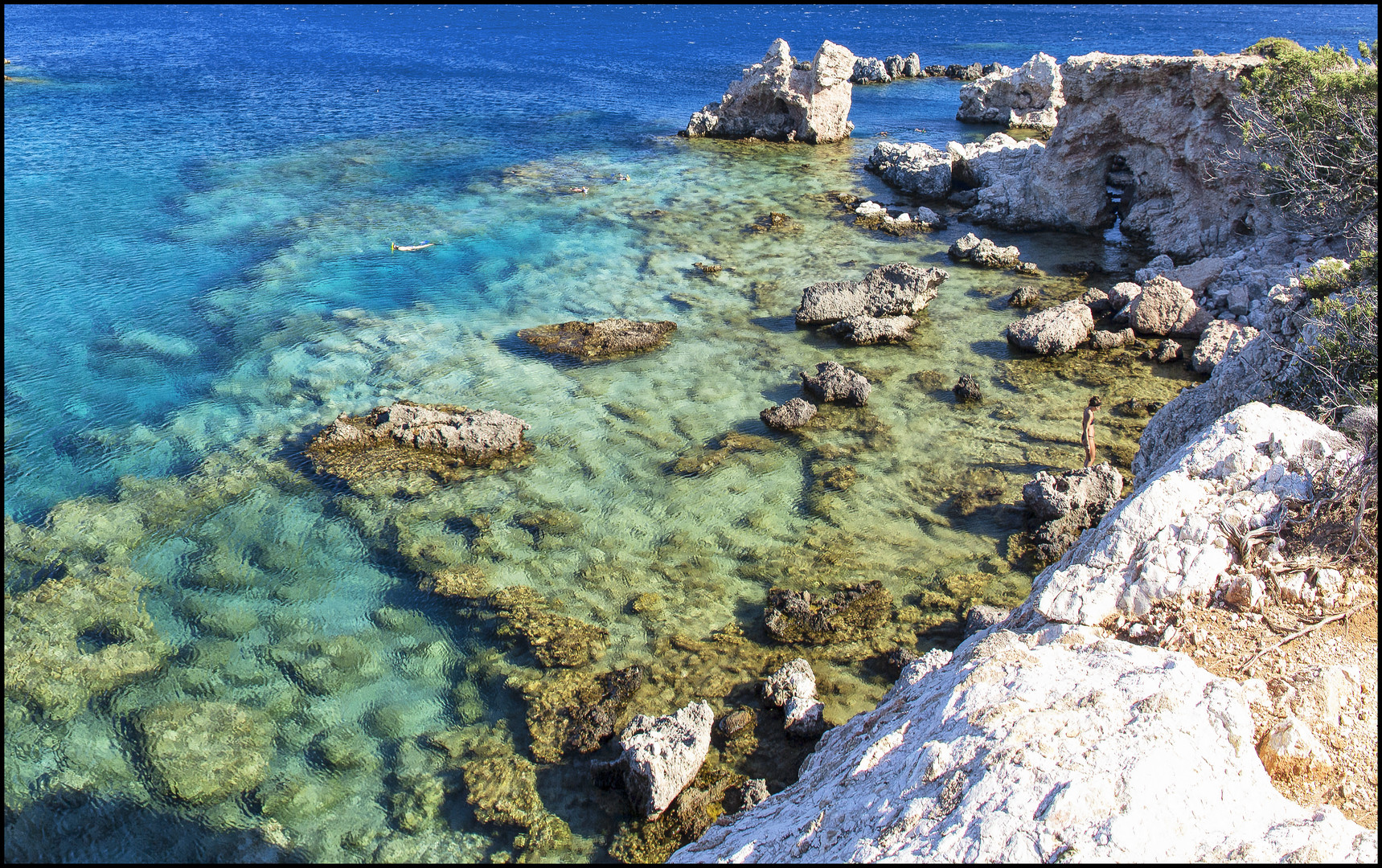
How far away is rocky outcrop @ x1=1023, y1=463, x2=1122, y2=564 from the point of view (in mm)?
13227

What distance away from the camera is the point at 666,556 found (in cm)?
1342

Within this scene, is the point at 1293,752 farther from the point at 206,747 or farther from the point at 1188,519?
the point at 206,747

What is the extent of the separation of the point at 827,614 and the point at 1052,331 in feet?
35.9

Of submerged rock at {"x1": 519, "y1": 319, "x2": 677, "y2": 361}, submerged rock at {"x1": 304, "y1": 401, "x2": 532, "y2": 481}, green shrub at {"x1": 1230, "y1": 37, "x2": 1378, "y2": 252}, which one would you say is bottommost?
submerged rock at {"x1": 304, "y1": 401, "x2": 532, "y2": 481}

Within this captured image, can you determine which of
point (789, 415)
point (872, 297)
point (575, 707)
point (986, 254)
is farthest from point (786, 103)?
point (575, 707)

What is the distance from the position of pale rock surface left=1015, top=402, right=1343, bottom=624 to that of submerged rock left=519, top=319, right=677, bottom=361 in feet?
41.2

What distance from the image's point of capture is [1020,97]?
45.5 m

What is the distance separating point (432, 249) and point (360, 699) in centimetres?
1791

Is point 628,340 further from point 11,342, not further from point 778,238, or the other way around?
point 11,342

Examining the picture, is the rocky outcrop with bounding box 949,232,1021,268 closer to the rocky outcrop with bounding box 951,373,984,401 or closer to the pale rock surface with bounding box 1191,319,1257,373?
the pale rock surface with bounding box 1191,319,1257,373

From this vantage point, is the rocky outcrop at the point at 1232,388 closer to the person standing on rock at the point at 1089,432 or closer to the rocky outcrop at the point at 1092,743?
the person standing on rock at the point at 1089,432

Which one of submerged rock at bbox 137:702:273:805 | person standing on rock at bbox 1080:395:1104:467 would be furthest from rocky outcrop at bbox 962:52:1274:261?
submerged rock at bbox 137:702:273:805

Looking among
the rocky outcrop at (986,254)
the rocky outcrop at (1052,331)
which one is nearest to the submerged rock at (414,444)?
the rocky outcrop at (1052,331)

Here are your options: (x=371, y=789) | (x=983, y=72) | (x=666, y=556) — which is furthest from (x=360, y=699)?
(x=983, y=72)
